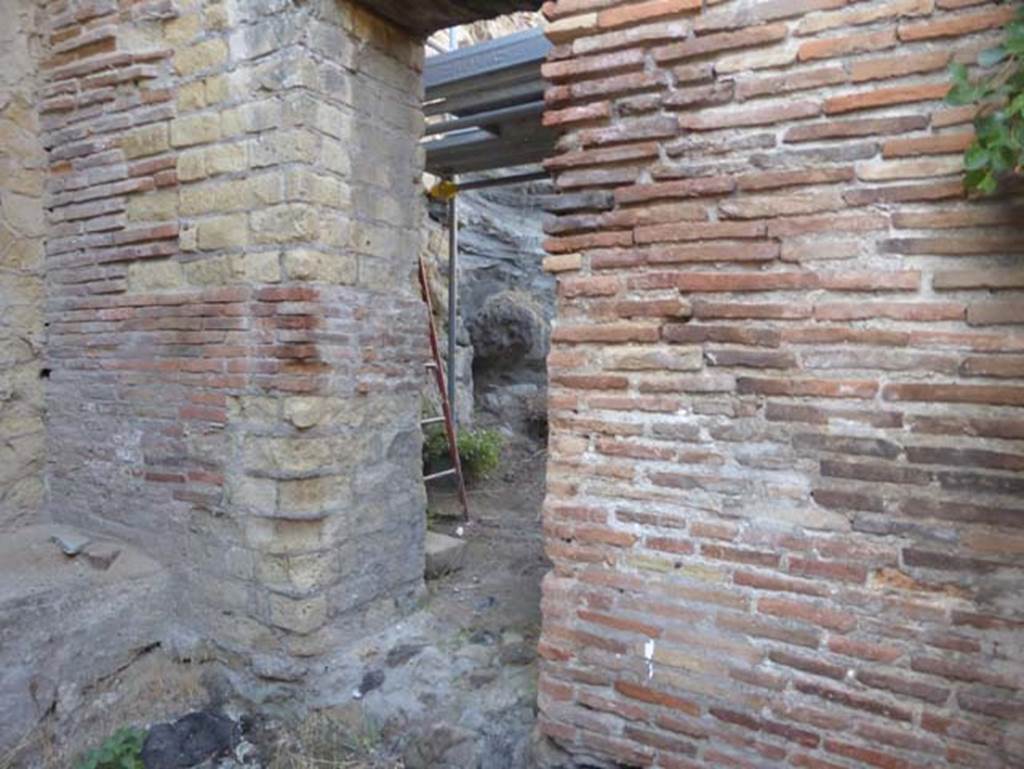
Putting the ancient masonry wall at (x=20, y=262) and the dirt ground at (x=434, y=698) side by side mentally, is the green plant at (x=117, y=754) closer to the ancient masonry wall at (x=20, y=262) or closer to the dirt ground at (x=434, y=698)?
the dirt ground at (x=434, y=698)

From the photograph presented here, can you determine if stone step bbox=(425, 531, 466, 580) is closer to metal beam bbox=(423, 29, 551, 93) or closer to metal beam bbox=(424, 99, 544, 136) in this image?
metal beam bbox=(424, 99, 544, 136)

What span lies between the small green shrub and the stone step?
1.95 meters

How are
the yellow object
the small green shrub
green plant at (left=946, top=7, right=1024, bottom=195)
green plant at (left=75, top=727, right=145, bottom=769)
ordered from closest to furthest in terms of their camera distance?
green plant at (left=946, top=7, right=1024, bottom=195) < green plant at (left=75, top=727, right=145, bottom=769) < the yellow object < the small green shrub

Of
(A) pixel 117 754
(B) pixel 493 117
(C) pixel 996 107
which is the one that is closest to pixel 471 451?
(B) pixel 493 117

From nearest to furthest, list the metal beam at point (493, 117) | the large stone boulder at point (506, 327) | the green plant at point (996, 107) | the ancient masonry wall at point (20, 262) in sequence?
the green plant at point (996, 107), the ancient masonry wall at point (20, 262), the metal beam at point (493, 117), the large stone boulder at point (506, 327)

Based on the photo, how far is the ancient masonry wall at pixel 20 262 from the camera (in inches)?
137

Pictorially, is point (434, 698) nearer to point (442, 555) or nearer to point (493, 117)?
point (442, 555)

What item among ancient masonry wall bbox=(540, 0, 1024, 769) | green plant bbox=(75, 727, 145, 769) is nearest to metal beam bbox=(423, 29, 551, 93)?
ancient masonry wall bbox=(540, 0, 1024, 769)

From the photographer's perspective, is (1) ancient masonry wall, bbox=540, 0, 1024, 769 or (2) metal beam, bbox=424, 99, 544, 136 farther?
(2) metal beam, bbox=424, 99, 544, 136

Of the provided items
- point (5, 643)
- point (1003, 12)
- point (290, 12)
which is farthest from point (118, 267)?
point (1003, 12)

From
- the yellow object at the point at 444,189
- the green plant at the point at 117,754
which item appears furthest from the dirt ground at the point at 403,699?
the yellow object at the point at 444,189

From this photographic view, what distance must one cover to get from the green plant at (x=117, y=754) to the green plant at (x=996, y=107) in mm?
3406

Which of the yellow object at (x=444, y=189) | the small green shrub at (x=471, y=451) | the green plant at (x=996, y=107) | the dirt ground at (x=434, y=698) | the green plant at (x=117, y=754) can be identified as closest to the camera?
the green plant at (x=996, y=107)

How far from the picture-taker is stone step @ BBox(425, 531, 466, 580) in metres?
3.90
